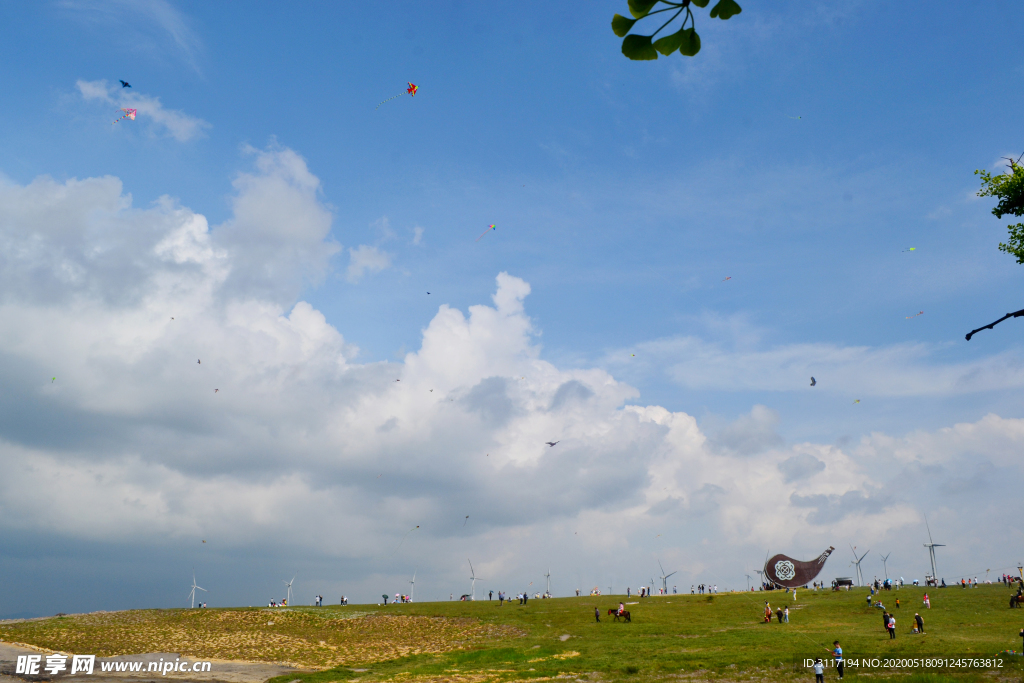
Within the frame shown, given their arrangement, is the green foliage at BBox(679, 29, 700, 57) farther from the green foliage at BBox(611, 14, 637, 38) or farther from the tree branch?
the tree branch

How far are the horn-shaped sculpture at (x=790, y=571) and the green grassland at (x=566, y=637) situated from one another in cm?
1366

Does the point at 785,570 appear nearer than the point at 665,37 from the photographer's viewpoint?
No

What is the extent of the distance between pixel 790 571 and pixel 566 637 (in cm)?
5626

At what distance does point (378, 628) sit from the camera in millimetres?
68938

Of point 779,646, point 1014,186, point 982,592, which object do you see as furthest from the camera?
point 982,592

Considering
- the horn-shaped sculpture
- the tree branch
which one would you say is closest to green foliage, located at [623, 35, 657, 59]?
the tree branch

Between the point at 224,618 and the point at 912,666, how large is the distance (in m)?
65.7

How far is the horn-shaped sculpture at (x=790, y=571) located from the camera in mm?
101188

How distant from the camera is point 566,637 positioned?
6134 centimetres

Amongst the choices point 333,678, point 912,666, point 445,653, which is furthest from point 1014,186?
point 445,653

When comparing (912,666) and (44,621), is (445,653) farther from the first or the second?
(44,621)

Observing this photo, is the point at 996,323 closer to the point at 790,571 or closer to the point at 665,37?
the point at 665,37

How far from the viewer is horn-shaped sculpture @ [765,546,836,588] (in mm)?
101188

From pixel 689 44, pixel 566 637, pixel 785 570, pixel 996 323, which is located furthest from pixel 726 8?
pixel 785 570
